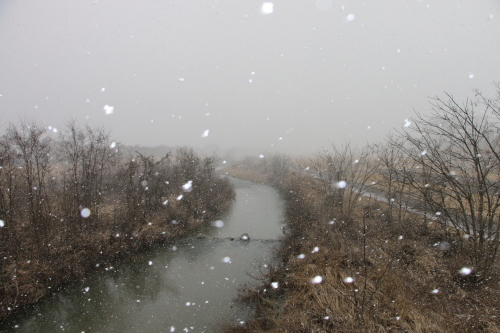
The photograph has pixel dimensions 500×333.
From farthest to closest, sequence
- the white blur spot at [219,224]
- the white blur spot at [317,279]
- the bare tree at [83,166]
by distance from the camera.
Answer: the white blur spot at [219,224], the bare tree at [83,166], the white blur spot at [317,279]

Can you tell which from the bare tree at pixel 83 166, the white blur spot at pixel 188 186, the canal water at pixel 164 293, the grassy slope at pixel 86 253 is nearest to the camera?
the canal water at pixel 164 293

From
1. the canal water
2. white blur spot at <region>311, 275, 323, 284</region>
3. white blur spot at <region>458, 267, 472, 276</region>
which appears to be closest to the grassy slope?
the canal water

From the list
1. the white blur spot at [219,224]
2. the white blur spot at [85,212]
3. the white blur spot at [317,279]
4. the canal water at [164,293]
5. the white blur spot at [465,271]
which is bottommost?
the white blur spot at [219,224]

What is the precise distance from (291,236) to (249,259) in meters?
3.04

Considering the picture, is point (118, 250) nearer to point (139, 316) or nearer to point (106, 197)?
point (139, 316)

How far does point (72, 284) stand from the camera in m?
10.4

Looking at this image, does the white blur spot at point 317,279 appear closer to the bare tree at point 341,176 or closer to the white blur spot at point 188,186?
the bare tree at point 341,176

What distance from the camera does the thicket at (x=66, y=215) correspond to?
391 inches

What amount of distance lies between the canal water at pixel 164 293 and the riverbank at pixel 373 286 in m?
1.31

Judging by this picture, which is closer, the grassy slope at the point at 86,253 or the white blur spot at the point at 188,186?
the grassy slope at the point at 86,253

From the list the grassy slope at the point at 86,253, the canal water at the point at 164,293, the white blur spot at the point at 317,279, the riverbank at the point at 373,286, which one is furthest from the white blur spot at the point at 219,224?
the white blur spot at the point at 317,279

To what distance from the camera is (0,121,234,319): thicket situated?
992 centimetres

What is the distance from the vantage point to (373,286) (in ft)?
26.6

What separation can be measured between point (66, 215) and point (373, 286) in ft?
50.1
